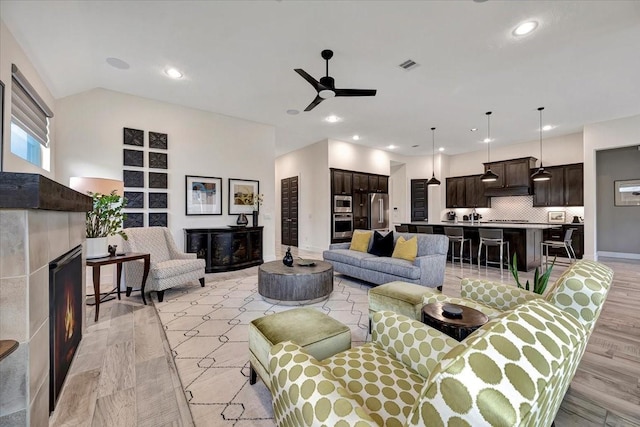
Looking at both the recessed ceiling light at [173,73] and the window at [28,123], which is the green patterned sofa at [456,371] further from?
the recessed ceiling light at [173,73]

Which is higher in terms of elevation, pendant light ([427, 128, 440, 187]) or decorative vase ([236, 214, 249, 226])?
pendant light ([427, 128, 440, 187])

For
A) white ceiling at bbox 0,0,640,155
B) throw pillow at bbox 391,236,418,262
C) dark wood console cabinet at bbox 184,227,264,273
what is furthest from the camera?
dark wood console cabinet at bbox 184,227,264,273

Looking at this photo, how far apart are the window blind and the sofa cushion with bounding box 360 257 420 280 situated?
450cm

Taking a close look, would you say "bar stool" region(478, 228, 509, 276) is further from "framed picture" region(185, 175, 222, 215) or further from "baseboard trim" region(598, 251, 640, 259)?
"framed picture" region(185, 175, 222, 215)

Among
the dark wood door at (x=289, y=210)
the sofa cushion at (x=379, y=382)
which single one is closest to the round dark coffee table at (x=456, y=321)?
the sofa cushion at (x=379, y=382)

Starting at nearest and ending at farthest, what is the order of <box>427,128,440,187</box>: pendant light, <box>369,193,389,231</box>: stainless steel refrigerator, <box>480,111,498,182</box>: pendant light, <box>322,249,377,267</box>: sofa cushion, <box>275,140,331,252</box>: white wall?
<box>322,249,377,267</box>: sofa cushion < <box>480,111,498,182</box>: pendant light < <box>427,128,440,187</box>: pendant light < <box>275,140,331,252</box>: white wall < <box>369,193,389,231</box>: stainless steel refrigerator

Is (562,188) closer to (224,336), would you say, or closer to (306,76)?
(306,76)

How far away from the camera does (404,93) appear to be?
14.6 feet

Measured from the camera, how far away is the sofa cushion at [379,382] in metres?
1.02

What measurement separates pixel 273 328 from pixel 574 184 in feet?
28.3

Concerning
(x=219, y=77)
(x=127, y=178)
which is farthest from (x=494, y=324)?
(x=127, y=178)

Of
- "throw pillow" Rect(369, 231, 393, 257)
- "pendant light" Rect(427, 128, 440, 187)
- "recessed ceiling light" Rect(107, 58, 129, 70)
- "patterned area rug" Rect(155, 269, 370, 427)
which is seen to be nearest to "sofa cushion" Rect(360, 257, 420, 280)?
"throw pillow" Rect(369, 231, 393, 257)

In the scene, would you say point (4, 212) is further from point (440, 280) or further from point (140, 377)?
point (440, 280)

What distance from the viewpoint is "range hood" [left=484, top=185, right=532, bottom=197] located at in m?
7.43
